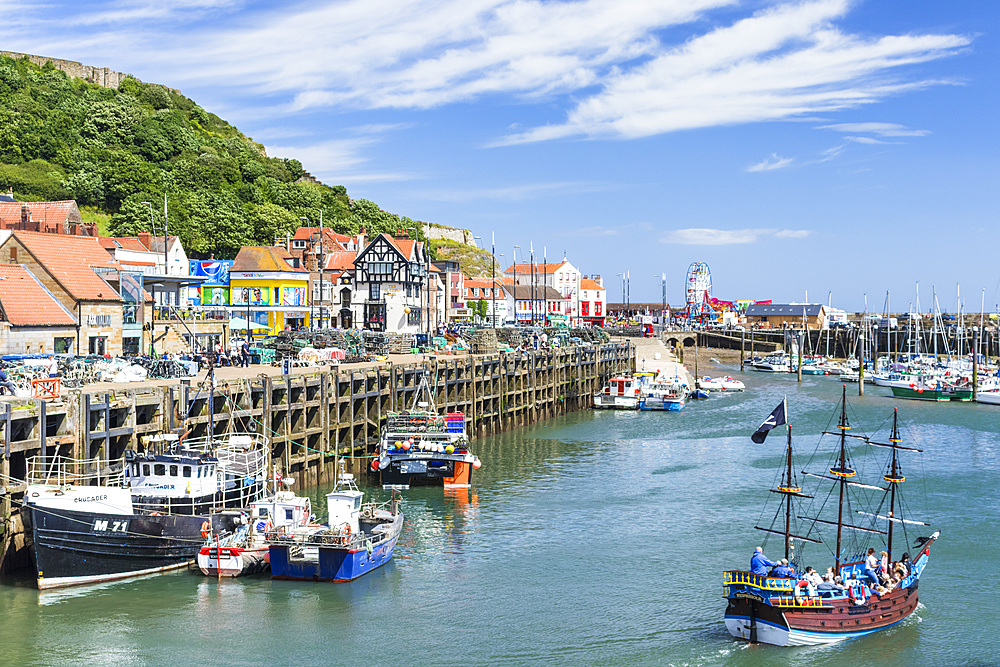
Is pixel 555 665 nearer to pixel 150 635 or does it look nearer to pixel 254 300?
pixel 150 635

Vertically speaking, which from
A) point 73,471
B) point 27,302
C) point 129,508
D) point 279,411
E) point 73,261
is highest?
point 73,261

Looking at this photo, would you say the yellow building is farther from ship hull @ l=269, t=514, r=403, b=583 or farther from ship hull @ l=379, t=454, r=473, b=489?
ship hull @ l=269, t=514, r=403, b=583

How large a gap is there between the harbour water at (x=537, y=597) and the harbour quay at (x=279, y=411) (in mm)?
4277

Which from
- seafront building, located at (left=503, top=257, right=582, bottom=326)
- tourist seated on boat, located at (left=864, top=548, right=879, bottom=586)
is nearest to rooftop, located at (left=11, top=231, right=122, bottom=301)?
tourist seated on boat, located at (left=864, top=548, right=879, bottom=586)

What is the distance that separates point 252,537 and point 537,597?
10.5 metres

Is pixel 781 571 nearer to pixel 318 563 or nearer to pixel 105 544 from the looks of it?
pixel 318 563

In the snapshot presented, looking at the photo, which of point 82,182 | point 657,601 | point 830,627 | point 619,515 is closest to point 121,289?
point 619,515

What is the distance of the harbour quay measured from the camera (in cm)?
3522

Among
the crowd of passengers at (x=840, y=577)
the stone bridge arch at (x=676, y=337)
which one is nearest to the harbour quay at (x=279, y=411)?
the crowd of passengers at (x=840, y=577)

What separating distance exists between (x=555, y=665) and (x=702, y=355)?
131122 millimetres

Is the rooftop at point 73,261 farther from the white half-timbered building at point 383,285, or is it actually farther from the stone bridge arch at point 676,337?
the stone bridge arch at point 676,337

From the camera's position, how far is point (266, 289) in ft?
316

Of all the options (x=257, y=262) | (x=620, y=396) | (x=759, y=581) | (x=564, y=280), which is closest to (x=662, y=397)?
(x=620, y=396)

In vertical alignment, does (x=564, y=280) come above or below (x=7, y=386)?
above
